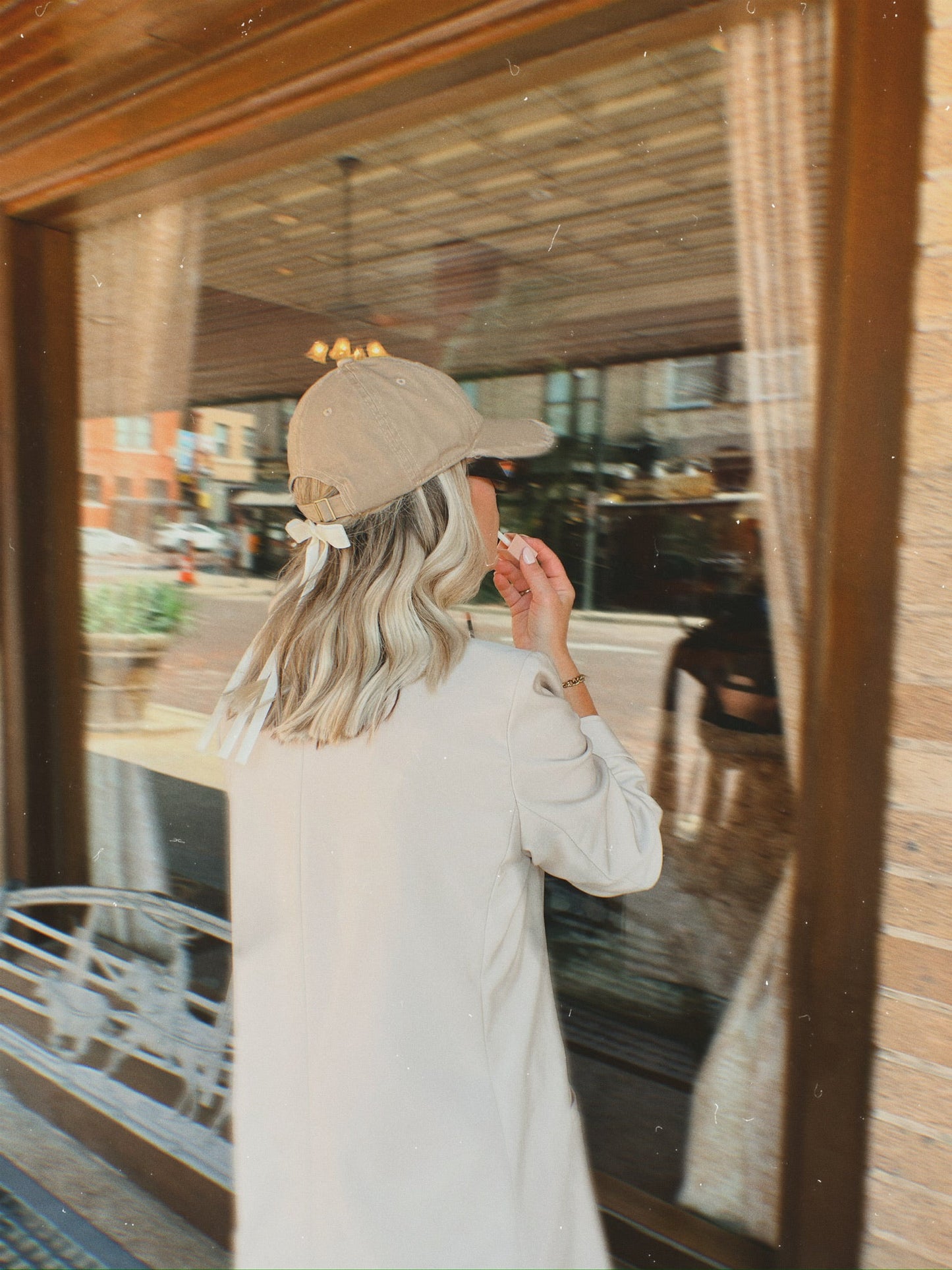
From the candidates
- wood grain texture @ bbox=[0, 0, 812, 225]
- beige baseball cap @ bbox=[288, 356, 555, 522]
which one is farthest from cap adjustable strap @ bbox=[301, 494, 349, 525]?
wood grain texture @ bbox=[0, 0, 812, 225]

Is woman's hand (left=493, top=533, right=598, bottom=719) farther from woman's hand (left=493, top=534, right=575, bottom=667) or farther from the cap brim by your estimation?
the cap brim

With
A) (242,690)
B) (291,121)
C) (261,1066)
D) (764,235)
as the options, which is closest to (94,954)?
(261,1066)

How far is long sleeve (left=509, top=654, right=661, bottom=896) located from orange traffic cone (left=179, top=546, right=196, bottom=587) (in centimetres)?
205

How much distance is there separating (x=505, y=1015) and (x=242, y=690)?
522 millimetres

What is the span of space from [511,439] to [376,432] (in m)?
0.28

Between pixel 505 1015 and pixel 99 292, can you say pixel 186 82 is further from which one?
pixel 505 1015

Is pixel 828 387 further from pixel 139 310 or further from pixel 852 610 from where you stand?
pixel 139 310

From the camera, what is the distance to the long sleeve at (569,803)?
1.02 metres

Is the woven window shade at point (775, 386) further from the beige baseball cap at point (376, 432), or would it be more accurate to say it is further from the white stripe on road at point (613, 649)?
the beige baseball cap at point (376, 432)

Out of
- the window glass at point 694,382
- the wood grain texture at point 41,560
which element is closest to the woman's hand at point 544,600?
the window glass at point 694,382

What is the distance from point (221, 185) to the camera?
8.22 ft

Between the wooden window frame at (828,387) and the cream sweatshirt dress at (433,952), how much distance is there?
0.41m

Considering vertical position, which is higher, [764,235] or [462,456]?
[764,235]

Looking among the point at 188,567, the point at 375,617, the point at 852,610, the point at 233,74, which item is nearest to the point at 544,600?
the point at 375,617
